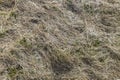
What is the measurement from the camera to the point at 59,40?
12.6ft

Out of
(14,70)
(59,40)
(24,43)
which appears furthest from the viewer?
(59,40)

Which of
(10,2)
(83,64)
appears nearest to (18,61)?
(83,64)

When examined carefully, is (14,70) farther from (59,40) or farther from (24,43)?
(59,40)

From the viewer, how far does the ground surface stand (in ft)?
11.2

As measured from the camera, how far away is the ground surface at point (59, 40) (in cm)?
343

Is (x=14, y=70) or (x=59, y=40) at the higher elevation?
(x=59, y=40)

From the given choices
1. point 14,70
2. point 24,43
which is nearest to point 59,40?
point 24,43

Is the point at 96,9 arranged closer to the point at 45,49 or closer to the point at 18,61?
the point at 45,49

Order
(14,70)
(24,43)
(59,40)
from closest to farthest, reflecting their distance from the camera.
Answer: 1. (14,70)
2. (24,43)
3. (59,40)

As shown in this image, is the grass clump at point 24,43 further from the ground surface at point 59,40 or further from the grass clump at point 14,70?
the grass clump at point 14,70

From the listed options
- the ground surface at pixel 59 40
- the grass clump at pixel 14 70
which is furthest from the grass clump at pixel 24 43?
the grass clump at pixel 14 70

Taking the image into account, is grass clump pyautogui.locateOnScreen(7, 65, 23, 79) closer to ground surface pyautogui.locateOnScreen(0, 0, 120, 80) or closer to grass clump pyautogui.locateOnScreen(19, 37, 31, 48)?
ground surface pyautogui.locateOnScreen(0, 0, 120, 80)

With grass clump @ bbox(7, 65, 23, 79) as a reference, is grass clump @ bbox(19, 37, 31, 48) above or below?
above

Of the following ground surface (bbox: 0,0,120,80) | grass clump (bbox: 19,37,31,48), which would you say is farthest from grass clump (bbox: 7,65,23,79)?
grass clump (bbox: 19,37,31,48)
